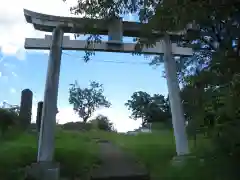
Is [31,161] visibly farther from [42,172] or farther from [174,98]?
[174,98]

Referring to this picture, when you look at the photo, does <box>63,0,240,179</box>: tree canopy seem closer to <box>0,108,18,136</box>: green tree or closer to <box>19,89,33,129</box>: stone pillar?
<box>0,108,18,136</box>: green tree

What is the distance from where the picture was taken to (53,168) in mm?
7535

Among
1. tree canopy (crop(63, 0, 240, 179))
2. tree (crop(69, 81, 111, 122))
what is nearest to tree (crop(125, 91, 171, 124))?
tree (crop(69, 81, 111, 122))

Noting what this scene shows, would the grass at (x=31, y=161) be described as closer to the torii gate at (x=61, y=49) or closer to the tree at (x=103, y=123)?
the torii gate at (x=61, y=49)

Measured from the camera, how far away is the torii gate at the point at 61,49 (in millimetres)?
8375

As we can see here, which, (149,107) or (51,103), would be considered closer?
(51,103)

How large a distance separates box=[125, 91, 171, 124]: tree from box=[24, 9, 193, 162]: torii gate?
1858 cm

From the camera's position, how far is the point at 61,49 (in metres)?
9.11

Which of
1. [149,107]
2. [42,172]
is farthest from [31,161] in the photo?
[149,107]

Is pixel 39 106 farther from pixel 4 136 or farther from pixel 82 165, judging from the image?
pixel 82 165

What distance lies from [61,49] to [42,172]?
3729 mm

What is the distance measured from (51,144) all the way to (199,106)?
6.80 m

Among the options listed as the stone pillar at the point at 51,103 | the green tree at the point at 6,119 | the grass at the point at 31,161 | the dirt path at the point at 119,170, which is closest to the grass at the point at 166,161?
the dirt path at the point at 119,170

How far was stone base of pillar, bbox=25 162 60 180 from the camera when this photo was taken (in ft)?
23.3
